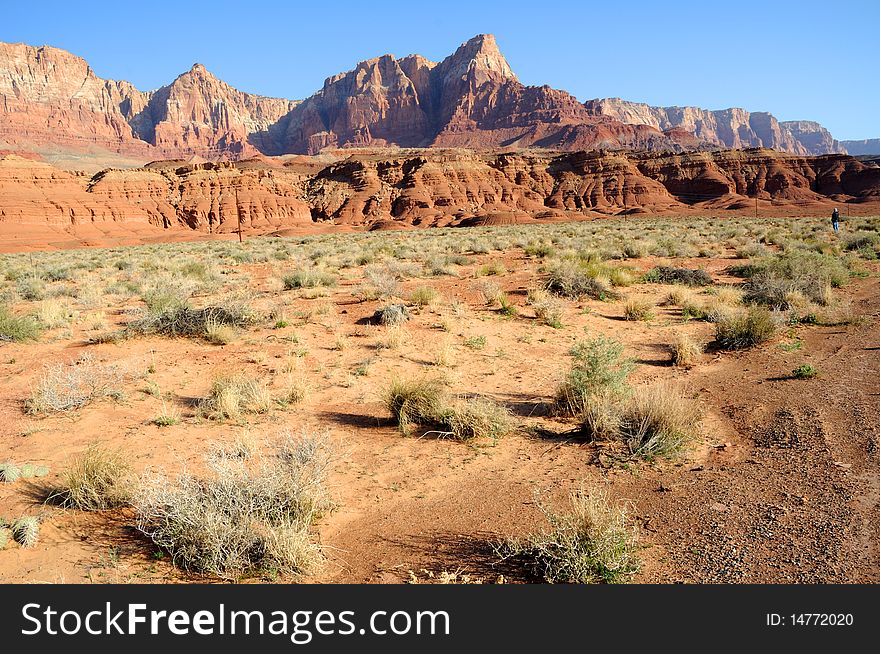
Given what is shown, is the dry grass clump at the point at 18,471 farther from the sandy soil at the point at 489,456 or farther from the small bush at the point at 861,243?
the small bush at the point at 861,243

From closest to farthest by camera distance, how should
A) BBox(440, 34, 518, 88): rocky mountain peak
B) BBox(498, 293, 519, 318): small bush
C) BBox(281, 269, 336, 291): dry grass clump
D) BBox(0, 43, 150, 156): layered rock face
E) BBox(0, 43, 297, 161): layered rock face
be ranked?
BBox(498, 293, 519, 318): small bush, BBox(281, 269, 336, 291): dry grass clump, BBox(0, 43, 150, 156): layered rock face, BBox(0, 43, 297, 161): layered rock face, BBox(440, 34, 518, 88): rocky mountain peak

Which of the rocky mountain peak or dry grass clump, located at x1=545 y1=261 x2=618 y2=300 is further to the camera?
the rocky mountain peak

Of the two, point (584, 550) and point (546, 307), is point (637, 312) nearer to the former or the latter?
point (546, 307)

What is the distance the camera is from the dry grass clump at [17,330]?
31.6 ft

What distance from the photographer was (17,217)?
61719 millimetres

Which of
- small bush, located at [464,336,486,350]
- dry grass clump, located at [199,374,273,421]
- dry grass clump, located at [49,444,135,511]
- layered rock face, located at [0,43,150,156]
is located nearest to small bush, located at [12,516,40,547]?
dry grass clump, located at [49,444,135,511]

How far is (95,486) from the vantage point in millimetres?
4363

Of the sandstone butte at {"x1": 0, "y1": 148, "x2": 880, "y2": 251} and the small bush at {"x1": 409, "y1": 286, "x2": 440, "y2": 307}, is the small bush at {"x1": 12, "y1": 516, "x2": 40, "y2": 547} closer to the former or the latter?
the small bush at {"x1": 409, "y1": 286, "x2": 440, "y2": 307}

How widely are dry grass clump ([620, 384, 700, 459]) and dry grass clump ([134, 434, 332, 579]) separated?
3.06 m

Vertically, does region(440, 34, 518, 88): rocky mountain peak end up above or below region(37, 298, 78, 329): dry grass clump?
above

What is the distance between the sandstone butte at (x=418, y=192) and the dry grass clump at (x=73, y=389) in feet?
181

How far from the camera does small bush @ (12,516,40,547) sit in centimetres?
383

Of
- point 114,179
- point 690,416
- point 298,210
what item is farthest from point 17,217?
point 690,416

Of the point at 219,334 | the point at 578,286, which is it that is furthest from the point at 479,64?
the point at 219,334
